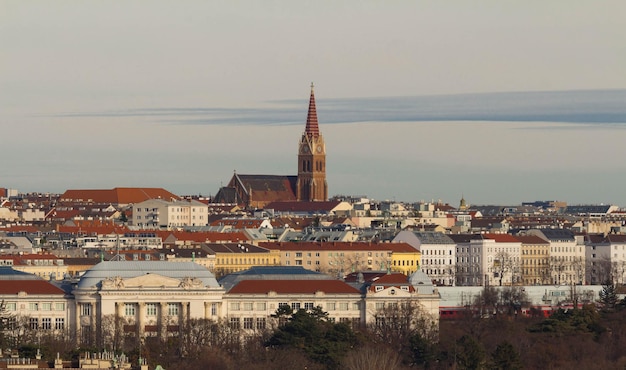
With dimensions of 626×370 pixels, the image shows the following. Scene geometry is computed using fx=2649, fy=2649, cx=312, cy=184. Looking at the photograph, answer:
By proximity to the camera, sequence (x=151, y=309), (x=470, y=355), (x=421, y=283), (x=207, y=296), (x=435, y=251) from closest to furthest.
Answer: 1. (x=470, y=355)
2. (x=151, y=309)
3. (x=207, y=296)
4. (x=421, y=283)
5. (x=435, y=251)

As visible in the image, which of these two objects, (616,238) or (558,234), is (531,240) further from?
(616,238)

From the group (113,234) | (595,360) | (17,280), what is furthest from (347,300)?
(113,234)

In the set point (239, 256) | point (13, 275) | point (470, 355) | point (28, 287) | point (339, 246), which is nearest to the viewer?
point (470, 355)

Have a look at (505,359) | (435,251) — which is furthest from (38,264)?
(505,359)

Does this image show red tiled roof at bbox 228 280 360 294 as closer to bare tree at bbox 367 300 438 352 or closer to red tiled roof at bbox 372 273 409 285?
red tiled roof at bbox 372 273 409 285

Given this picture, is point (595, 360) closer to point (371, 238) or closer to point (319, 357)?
point (319, 357)
